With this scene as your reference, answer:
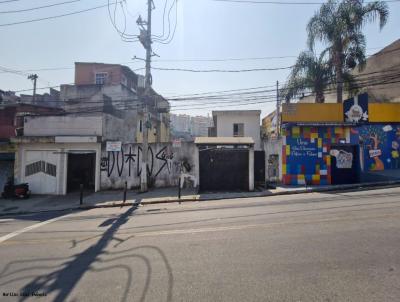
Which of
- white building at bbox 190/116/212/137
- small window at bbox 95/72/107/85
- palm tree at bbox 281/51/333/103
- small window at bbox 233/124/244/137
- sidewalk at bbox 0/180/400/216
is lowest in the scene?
sidewalk at bbox 0/180/400/216

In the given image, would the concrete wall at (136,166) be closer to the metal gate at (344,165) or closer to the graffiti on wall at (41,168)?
the graffiti on wall at (41,168)

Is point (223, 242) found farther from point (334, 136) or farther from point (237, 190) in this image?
point (334, 136)

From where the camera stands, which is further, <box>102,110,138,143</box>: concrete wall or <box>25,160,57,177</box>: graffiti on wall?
<box>102,110,138,143</box>: concrete wall

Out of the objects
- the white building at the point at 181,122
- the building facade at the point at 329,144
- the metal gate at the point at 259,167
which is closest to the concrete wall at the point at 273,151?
the building facade at the point at 329,144

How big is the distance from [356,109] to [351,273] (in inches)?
633

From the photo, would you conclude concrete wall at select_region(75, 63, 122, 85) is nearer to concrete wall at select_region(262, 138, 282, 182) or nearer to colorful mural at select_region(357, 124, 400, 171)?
concrete wall at select_region(262, 138, 282, 182)

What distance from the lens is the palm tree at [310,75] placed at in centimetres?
1959

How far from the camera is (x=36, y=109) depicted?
71.3 feet

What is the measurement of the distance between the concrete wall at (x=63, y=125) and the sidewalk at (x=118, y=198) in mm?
4031

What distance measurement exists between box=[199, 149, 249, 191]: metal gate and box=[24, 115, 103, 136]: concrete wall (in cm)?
711

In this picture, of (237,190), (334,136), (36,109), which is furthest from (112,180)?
(334,136)

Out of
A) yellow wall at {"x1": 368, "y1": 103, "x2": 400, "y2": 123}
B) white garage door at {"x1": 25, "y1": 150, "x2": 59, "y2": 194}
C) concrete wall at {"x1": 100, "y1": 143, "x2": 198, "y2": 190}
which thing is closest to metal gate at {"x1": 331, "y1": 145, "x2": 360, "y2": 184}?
yellow wall at {"x1": 368, "y1": 103, "x2": 400, "y2": 123}

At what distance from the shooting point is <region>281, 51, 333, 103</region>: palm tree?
19.6m

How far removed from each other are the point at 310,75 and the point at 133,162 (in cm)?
1377
